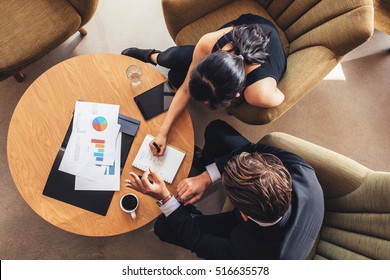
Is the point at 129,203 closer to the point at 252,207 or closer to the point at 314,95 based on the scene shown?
the point at 252,207

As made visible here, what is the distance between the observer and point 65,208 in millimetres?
1561

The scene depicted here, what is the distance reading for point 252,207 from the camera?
1.24m

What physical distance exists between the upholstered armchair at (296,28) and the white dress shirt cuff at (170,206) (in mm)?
569

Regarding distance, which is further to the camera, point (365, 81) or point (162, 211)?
point (365, 81)

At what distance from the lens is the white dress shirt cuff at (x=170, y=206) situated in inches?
60.5

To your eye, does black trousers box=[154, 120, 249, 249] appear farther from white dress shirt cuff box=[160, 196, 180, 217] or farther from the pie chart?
the pie chart

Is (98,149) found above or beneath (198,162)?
above

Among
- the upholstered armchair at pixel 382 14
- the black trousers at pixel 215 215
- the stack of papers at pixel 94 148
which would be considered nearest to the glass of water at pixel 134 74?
the stack of papers at pixel 94 148

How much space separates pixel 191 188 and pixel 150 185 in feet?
0.73

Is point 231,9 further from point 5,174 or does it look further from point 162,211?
point 5,174

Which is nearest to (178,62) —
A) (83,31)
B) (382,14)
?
(83,31)

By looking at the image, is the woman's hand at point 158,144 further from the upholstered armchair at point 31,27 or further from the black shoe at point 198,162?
the upholstered armchair at point 31,27

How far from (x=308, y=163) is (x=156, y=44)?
1295 millimetres

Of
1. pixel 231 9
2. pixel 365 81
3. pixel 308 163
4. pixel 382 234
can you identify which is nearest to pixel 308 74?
pixel 308 163
